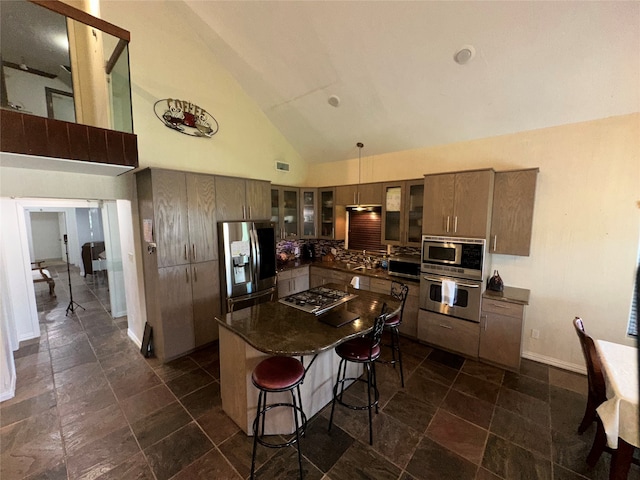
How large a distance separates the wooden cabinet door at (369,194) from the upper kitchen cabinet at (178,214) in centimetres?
228

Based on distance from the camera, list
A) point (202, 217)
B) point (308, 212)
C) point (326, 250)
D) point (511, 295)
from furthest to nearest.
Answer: point (326, 250) → point (308, 212) → point (202, 217) → point (511, 295)

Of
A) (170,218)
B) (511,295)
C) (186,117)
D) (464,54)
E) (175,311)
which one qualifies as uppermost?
(464,54)

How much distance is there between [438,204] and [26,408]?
482 centimetres

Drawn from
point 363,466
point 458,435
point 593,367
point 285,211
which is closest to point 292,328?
point 363,466

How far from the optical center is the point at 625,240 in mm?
2639

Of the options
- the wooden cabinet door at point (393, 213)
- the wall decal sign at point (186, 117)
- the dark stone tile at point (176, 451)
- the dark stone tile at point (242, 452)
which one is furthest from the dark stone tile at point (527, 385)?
the wall decal sign at point (186, 117)

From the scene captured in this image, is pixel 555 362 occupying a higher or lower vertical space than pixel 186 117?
lower

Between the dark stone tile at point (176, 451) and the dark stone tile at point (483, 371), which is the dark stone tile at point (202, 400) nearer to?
the dark stone tile at point (176, 451)

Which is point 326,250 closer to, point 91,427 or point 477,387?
point 477,387

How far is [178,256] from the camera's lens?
3.10 m

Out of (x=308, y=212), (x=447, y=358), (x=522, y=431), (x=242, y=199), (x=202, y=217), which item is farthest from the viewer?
(x=308, y=212)

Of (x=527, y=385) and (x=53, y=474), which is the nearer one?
(x=53, y=474)

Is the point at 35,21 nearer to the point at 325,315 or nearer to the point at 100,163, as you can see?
the point at 100,163

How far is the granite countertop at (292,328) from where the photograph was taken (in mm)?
1694
